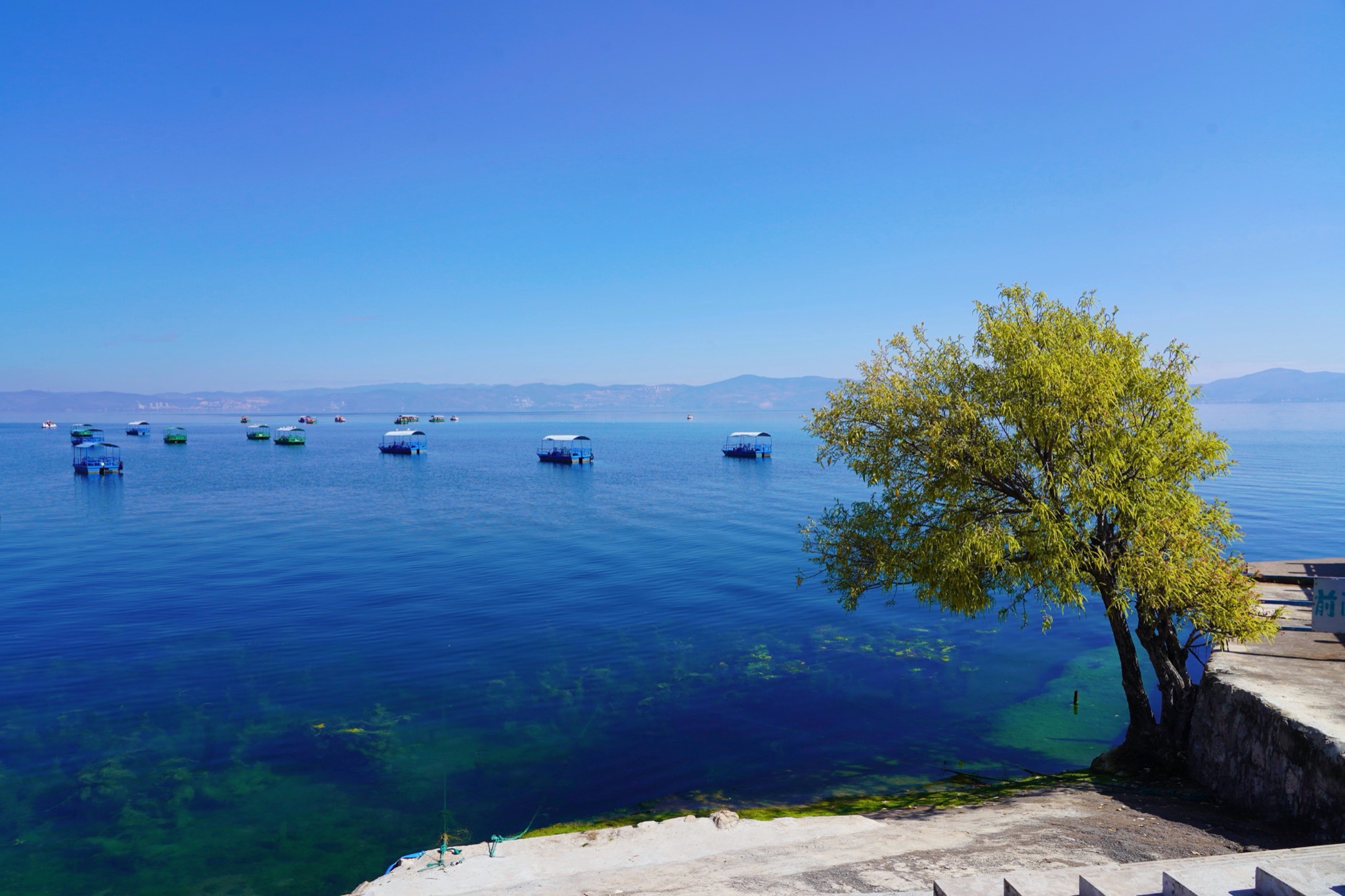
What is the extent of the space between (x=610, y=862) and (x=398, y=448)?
15522cm

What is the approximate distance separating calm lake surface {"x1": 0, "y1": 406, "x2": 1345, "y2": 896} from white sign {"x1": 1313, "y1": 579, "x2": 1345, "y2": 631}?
8.75 meters

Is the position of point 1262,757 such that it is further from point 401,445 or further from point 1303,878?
point 401,445

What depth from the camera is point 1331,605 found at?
19031 millimetres

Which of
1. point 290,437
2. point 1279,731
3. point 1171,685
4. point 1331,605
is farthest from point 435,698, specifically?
point 290,437

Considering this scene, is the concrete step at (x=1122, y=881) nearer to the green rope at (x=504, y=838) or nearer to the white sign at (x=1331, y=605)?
the green rope at (x=504, y=838)

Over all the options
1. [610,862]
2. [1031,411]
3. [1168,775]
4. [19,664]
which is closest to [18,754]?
[19,664]

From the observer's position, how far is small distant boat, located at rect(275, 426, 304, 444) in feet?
614

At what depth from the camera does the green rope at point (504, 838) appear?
16766mm

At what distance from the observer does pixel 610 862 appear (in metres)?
15.6

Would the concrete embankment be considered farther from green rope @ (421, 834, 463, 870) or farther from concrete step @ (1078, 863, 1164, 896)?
green rope @ (421, 834, 463, 870)

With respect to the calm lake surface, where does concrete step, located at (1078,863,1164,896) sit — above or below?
above

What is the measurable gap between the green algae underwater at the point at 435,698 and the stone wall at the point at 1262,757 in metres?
5.71

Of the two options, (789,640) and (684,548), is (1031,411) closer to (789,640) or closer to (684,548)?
(789,640)

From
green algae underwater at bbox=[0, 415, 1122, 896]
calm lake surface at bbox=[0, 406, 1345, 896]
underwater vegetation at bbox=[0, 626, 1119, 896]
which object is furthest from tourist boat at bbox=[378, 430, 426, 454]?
underwater vegetation at bbox=[0, 626, 1119, 896]
